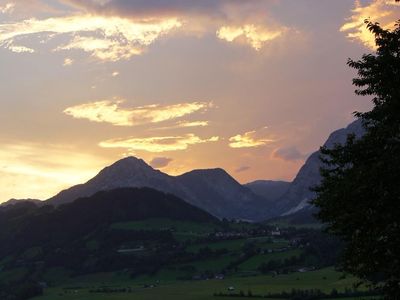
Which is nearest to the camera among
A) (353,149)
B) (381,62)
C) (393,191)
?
(393,191)

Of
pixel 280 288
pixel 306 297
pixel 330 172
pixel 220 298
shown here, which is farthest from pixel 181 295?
pixel 330 172

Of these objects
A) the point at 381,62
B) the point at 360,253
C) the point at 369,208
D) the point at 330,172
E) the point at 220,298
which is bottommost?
the point at 220,298

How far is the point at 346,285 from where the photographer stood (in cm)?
17000

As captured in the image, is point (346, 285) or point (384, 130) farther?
point (346, 285)

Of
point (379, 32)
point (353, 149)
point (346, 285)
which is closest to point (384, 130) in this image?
point (353, 149)

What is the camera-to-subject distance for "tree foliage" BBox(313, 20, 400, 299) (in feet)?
100

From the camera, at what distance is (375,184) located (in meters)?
30.6

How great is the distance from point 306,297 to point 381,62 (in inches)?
5257

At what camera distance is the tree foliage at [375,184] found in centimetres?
3053

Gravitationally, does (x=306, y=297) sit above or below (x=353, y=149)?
below

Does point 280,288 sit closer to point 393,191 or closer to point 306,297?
point 306,297

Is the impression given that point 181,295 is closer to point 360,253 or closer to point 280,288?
point 280,288

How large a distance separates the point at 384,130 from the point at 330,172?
869 cm

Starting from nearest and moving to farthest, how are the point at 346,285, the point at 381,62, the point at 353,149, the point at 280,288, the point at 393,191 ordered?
1. the point at 393,191
2. the point at 381,62
3. the point at 353,149
4. the point at 346,285
5. the point at 280,288
